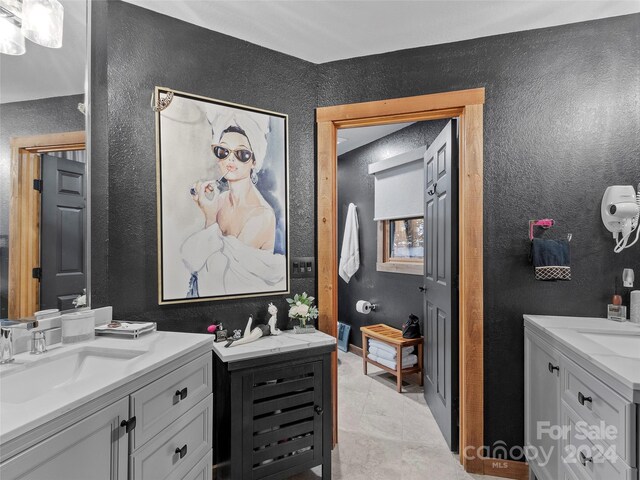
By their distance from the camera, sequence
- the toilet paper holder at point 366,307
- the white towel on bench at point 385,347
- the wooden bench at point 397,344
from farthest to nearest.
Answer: the toilet paper holder at point 366,307 < the white towel on bench at point 385,347 < the wooden bench at point 397,344

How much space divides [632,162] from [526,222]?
62 centimetres

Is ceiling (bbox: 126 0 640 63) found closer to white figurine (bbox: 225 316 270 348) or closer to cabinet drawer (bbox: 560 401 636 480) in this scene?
white figurine (bbox: 225 316 270 348)

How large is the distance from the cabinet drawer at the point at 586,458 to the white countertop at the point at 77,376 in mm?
1570

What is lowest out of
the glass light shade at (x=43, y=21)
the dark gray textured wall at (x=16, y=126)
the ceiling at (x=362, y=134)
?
the dark gray textured wall at (x=16, y=126)

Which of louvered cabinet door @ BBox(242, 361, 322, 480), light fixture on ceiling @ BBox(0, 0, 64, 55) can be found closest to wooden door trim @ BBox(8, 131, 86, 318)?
light fixture on ceiling @ BBox(0, 0, 64, 55)

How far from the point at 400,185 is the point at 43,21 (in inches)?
117

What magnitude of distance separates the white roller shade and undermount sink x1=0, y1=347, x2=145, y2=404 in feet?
9.23

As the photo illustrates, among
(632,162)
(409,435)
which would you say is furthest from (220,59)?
(409,435)

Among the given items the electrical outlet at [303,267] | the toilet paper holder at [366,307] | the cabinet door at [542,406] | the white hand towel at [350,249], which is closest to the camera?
the cabinet door at [542,406]

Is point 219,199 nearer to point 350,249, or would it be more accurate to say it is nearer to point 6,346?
point 6,346

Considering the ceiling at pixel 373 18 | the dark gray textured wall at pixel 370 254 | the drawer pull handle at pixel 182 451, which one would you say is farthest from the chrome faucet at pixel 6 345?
the dark gray textured wall at pixel 370 254

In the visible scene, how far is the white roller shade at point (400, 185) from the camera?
336cm

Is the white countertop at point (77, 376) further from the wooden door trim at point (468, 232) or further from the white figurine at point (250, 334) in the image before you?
the wooden door trim at point (468, 232)

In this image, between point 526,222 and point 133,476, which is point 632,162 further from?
point 133,476
